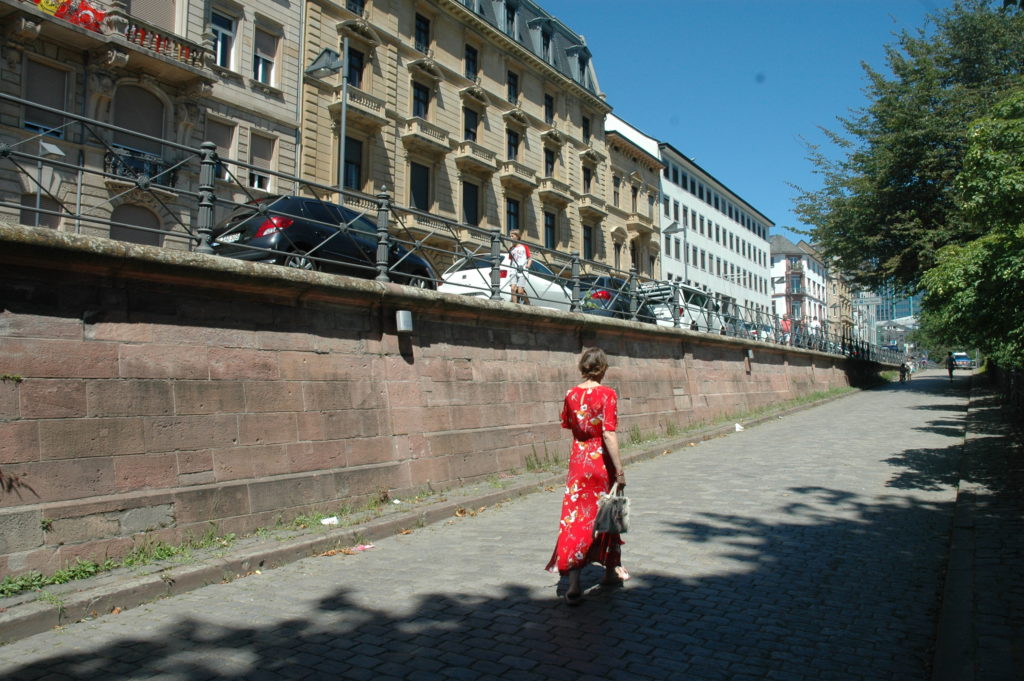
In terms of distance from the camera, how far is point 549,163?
124 ft

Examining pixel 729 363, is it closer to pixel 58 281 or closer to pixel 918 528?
pixel 918 528

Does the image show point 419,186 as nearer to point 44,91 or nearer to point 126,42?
point 126,42

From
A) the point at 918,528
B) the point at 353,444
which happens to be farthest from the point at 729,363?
the point at 353,444

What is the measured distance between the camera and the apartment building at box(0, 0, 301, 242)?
17500mm

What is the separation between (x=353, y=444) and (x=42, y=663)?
4037mm

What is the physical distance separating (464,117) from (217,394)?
89.9 feet

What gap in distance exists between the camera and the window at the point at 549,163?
37312mm

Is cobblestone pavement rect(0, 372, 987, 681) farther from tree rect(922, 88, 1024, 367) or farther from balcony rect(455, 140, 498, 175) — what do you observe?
balcony rect(455, 140, 498, 175)

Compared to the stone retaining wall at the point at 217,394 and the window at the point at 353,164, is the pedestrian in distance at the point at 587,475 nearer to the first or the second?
the stone retaining wall at the point at 217,394

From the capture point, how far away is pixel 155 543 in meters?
5.82

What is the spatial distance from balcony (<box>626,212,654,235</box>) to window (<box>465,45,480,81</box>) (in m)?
16.1

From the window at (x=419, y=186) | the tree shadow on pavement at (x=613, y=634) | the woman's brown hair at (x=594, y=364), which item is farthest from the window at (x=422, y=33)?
the tree shadow on pavement at (x=613, y=634)

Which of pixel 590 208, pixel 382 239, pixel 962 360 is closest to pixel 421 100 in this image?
pixel 590 208

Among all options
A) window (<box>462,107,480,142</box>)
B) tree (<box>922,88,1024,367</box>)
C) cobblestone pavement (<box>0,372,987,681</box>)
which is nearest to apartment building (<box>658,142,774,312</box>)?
window (<box>462,107,480,142</box>)
